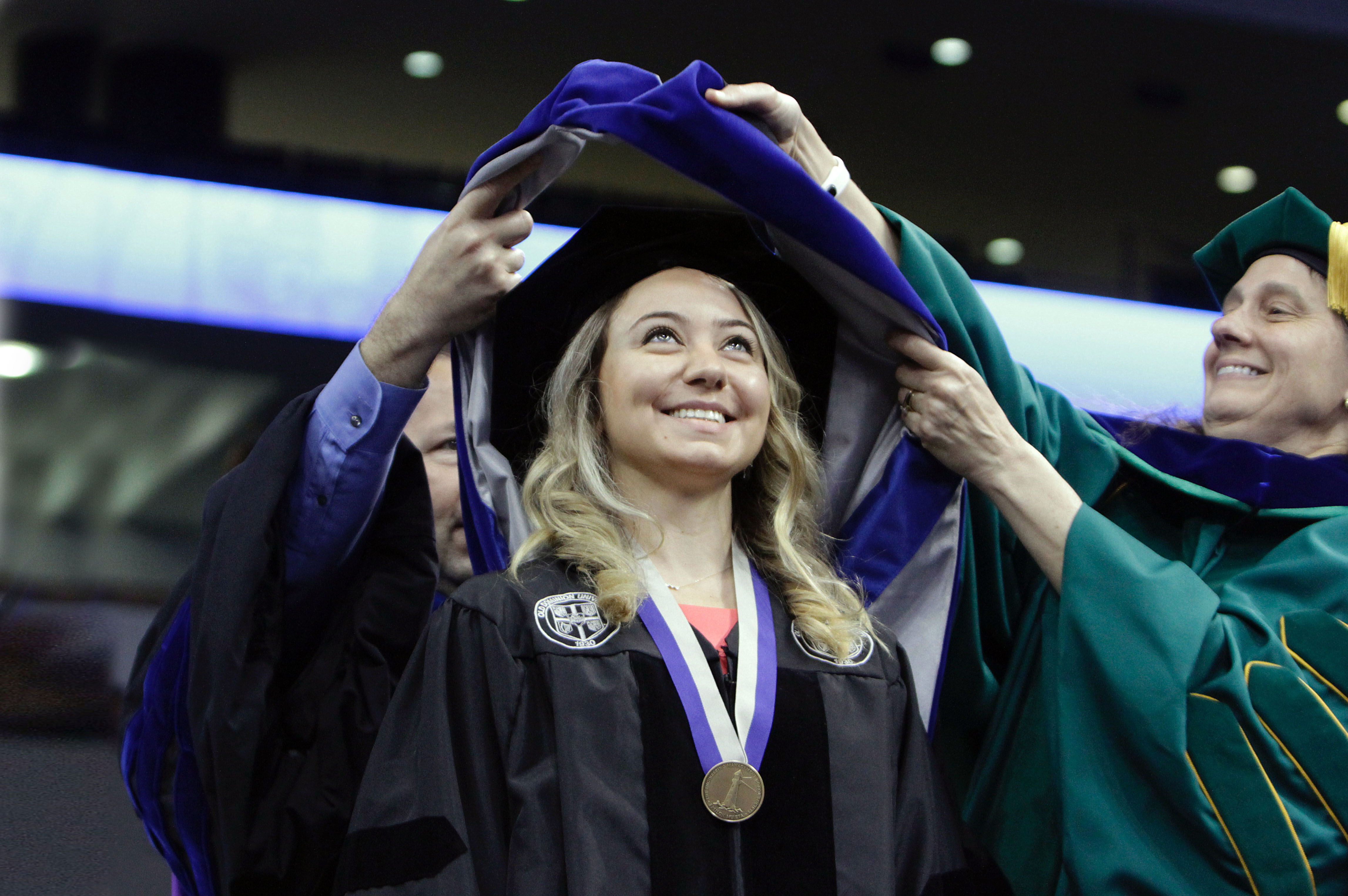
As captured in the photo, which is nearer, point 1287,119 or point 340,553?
point 340,553

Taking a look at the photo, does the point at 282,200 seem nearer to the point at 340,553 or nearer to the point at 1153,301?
the point at 340,553

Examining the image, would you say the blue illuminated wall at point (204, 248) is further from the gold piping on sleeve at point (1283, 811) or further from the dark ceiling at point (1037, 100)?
the gold piping on sleeve at point (1283, 811)

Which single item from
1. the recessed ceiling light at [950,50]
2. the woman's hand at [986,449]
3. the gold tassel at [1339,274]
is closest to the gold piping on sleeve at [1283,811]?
the woman's hand at [986,449]

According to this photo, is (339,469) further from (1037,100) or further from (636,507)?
(1037,100)

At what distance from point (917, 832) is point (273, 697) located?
3.01 ft

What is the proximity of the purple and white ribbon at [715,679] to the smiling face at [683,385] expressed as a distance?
0.16m

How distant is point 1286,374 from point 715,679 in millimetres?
1357

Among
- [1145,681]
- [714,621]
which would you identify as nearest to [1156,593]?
[1145,681]

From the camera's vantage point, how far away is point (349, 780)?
6.15ft

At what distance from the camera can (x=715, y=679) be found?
1.72 metres

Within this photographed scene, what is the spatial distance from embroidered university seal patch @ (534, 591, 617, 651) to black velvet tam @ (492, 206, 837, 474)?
394mm

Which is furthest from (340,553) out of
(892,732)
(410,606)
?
(892,732)

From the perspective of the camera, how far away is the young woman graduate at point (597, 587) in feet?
5.34

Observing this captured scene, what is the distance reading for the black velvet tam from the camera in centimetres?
200
